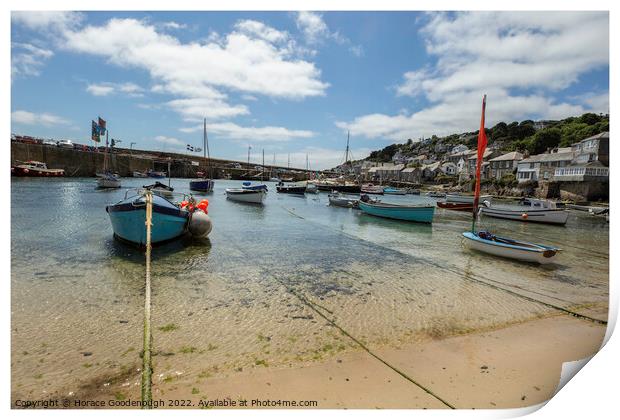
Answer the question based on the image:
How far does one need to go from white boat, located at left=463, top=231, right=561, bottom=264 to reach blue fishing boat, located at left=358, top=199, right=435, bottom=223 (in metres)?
10.8

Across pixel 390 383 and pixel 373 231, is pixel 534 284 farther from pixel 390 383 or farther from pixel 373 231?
pixel 373 231

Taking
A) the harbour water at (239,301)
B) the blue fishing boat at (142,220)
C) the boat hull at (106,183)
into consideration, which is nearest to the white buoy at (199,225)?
the blue fishing boat at (142,220)

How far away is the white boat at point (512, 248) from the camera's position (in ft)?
41.2

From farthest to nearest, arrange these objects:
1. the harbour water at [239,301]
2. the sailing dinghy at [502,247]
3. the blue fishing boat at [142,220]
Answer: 1. the blue fishing boat at [142,220]
2. the sailing dinghy at [502,247]
3. the harbour water at [239,301]

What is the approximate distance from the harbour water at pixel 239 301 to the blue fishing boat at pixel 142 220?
1.92 feet

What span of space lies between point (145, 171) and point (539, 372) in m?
114

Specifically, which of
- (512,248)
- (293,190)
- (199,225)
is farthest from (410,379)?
(293,190)

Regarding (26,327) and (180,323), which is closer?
(26,327)

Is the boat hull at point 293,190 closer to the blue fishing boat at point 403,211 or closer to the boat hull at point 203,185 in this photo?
the boat hull at point 203,185

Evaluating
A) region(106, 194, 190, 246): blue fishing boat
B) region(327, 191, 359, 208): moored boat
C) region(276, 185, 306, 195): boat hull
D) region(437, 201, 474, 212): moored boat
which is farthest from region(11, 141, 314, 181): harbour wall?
region(106, 194, 190, 246): blue fishing boat

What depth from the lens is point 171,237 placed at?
13.9 meters

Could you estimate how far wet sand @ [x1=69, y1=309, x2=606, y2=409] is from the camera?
14.1ft

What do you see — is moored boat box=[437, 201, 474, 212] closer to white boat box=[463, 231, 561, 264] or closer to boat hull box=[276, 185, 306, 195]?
boat hull box=[276, 185, 306, 195]

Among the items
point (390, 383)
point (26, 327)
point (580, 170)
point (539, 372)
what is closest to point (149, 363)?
point (26, 327)
